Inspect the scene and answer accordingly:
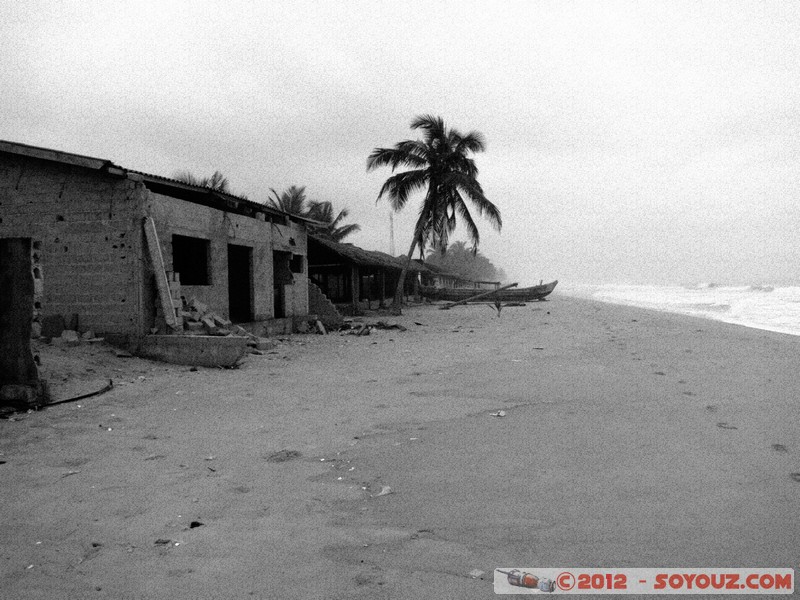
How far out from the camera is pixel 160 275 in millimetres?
9281

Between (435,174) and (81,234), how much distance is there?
1487 cm

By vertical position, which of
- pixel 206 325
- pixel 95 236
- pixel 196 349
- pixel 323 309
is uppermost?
pixel 95 236

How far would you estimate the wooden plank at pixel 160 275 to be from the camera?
30.3 feet

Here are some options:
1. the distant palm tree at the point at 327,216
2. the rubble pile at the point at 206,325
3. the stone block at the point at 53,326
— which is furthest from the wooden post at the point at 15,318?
the distant palm tree at the point at 327,216

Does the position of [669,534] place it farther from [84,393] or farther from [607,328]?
[607,328]

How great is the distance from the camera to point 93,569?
266cm

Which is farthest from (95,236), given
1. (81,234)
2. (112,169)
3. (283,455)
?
(283,455)

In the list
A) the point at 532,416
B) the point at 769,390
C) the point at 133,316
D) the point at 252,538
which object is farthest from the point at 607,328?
the point at 252,538

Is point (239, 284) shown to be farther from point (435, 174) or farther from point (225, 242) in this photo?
point (435, 174)

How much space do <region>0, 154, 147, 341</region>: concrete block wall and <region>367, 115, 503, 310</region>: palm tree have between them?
13316 mm

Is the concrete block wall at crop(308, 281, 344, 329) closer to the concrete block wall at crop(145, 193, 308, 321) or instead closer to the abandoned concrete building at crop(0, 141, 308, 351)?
the concrete block wall at crop(145, 193, 308, 321)

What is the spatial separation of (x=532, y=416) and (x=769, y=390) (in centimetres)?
322

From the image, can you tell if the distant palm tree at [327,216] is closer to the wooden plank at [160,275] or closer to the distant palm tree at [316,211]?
the distant palm tree at [316,211]

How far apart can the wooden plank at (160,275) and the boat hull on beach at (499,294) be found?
71.8 feet
